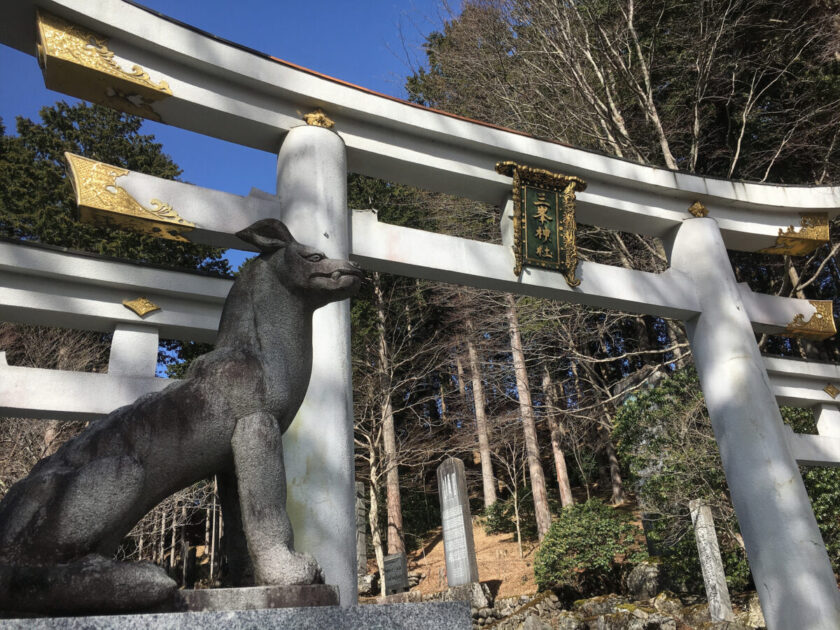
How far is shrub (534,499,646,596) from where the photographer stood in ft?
36.0

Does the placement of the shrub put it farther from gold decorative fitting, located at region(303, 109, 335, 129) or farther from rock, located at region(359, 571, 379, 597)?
gold decorative fitting, located at region(303, 109, 335, 129)

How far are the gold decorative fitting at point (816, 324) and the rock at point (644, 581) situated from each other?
18.4 ft

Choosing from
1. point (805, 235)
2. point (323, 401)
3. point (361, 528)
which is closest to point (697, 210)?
point (805, 235)

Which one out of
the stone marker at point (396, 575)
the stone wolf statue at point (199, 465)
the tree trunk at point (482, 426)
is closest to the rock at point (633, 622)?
the stone marker at point (396, 575)

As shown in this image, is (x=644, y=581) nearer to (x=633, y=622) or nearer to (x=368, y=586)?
(x=633, y=622)

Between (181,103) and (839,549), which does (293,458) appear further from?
(839,549)

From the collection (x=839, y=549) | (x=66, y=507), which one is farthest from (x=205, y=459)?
(x=839, y=549)

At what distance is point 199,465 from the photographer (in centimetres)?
182

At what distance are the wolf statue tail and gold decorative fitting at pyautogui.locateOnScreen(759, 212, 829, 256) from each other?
6.77m

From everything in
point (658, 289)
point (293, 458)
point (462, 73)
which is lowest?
point (293, 458)

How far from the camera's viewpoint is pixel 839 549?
8023 mm

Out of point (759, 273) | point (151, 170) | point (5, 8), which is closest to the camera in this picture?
point (5, 8)

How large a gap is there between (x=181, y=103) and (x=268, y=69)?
0.66 metres

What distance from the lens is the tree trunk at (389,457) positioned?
14000 mm
